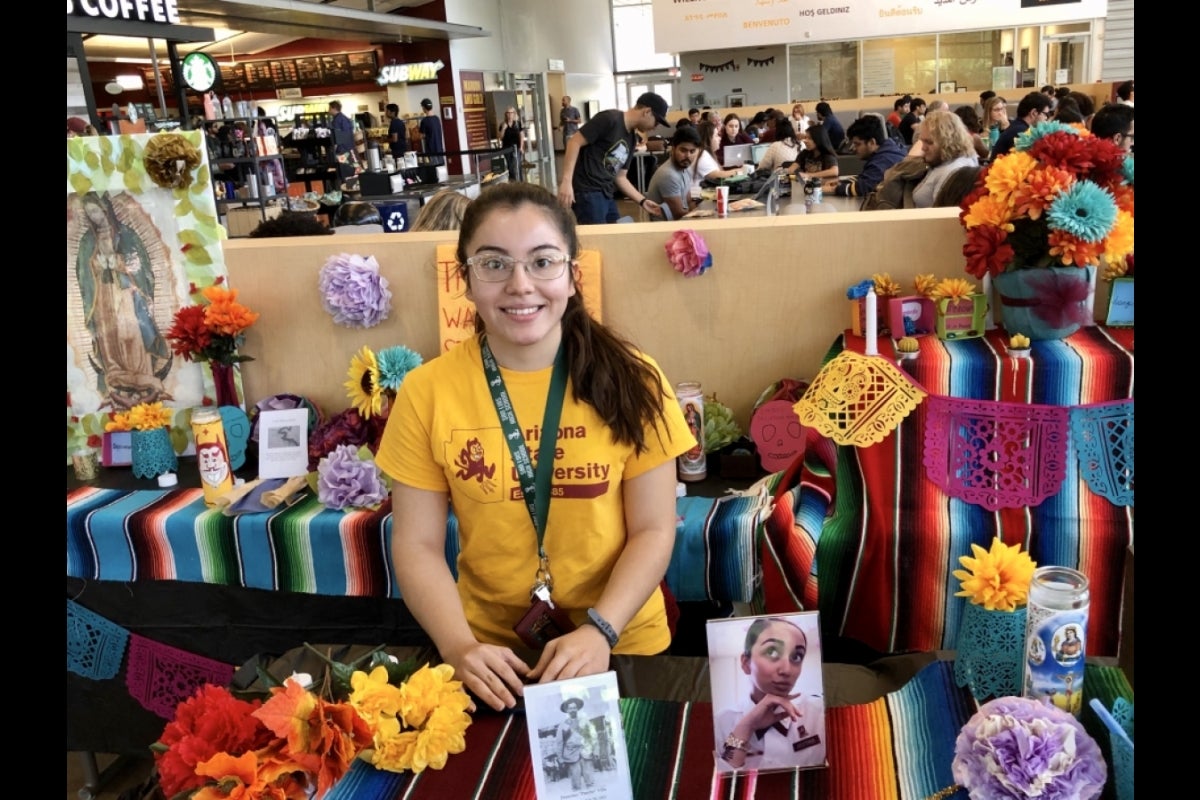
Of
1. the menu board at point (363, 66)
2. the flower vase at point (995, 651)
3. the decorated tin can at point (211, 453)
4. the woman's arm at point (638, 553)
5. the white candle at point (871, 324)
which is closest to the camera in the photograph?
the flower vase at point (995, 651)

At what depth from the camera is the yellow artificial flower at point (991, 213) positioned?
1.90m

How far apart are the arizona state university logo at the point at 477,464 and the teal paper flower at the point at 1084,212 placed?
125cm

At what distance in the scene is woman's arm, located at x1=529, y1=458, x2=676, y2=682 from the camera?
4.53ft

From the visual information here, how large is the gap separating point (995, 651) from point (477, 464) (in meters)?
0.79

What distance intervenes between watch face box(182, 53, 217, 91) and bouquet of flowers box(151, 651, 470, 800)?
28.3 ft

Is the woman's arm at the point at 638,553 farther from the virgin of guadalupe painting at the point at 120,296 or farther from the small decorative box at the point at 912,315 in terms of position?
the virgin of guadalupe painting at the point at 120,296


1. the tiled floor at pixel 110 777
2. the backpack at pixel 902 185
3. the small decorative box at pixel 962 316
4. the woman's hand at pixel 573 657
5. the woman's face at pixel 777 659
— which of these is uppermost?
the backpack at pixel 902 185

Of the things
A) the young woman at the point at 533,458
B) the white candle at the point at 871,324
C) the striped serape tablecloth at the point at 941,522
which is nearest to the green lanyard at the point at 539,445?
the young woman at the point at 533,458

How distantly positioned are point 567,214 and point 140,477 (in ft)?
5.63

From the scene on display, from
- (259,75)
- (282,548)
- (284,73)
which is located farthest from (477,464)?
(259,75)

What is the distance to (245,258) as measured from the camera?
2602 mm

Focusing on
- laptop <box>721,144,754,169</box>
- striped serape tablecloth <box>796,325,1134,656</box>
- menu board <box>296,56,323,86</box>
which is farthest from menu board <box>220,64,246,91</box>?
striped serape tablecloth <box>796,325,1134,656</box>

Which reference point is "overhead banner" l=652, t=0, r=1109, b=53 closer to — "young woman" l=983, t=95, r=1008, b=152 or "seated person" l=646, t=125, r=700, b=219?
"young woman" l=983, t=95, r=1008, b=152
